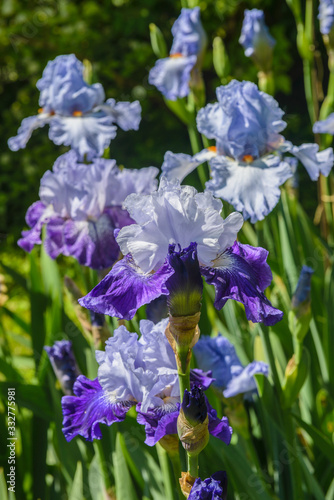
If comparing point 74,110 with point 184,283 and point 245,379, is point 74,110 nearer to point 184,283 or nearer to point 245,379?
point 245,379

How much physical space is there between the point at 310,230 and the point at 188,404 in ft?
4.50

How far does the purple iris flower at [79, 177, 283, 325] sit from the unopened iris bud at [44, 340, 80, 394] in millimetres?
440

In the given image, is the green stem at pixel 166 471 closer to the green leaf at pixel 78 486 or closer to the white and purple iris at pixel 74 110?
→ the green leaf at pixel 78 486

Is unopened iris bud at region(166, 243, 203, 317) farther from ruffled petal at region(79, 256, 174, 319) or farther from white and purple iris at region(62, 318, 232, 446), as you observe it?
white and purple iris at region(62, 318, 232, 446)

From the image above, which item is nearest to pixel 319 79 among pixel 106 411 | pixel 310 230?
pixel 310 230

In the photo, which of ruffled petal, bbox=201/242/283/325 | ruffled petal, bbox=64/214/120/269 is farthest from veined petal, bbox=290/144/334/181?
ruffled petal, bbox=201/242/283/325

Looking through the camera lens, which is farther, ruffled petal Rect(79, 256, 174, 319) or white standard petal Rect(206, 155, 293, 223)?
white standard petal Rect(206, 155, 293, 223)

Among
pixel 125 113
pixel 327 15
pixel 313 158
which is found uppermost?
pixel 327 15

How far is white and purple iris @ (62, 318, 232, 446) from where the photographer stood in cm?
83

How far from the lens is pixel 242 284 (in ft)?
2.45

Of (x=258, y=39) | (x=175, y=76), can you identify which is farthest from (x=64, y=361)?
(x=258, y=39)

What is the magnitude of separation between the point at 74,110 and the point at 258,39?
643mm

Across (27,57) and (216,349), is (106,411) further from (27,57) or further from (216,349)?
(27,57)

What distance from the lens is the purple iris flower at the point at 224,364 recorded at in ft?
3.55
